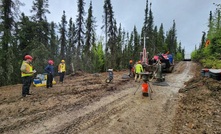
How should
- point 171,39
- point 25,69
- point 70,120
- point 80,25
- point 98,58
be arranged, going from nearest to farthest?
point 70,120 < point 25,69 < point 80,25 < point 98,58 < point 171,39

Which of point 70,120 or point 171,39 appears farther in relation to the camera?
point 171,39

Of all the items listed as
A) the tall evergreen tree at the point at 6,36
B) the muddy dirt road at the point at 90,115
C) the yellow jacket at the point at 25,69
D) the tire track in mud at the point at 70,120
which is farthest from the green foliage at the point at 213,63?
the tall evergreen tree at the point at 6,36

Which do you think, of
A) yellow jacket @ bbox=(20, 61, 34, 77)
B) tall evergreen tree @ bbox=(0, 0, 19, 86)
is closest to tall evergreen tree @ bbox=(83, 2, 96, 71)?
tall evergreen tree @ bbox=(0, 0, 19, 86)

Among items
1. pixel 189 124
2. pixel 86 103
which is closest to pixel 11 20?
pixel 86 103

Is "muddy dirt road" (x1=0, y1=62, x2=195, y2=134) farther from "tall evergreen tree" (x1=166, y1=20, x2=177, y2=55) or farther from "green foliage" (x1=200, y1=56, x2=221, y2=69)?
"tall evergreen tree" (x1=166, y1=20, x2=177, y2=55)

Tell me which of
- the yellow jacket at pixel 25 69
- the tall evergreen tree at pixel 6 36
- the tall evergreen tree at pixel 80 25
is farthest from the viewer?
the tall evergreen tree at pixel 80 25

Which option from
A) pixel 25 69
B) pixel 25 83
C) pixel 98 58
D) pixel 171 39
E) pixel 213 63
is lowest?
pixel 25 83

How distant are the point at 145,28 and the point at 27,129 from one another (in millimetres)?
46317

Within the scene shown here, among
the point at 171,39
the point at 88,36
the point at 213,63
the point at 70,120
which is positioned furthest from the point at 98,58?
the point at 171,39

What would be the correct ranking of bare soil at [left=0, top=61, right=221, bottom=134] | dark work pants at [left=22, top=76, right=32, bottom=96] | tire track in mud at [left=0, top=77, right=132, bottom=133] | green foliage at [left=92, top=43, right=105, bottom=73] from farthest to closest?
green foliage at [left=92, top=43, right=105, bottom=73] → dark work pants at [left=22, top=76, right=32, bottom=96] → tire track in mud at [left=0, top=77, right=132, bottom=133] → bare soil at [left=0, top=61, right=221, bottom=134]

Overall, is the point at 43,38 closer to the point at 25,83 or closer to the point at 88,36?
the point at 88,36

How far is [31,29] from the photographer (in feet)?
86.2

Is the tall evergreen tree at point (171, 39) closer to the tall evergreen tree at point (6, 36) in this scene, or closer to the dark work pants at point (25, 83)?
the tall evergreen tree at point (6, 36)

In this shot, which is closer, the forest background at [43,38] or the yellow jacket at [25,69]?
the yellow jacket at [25,69]
